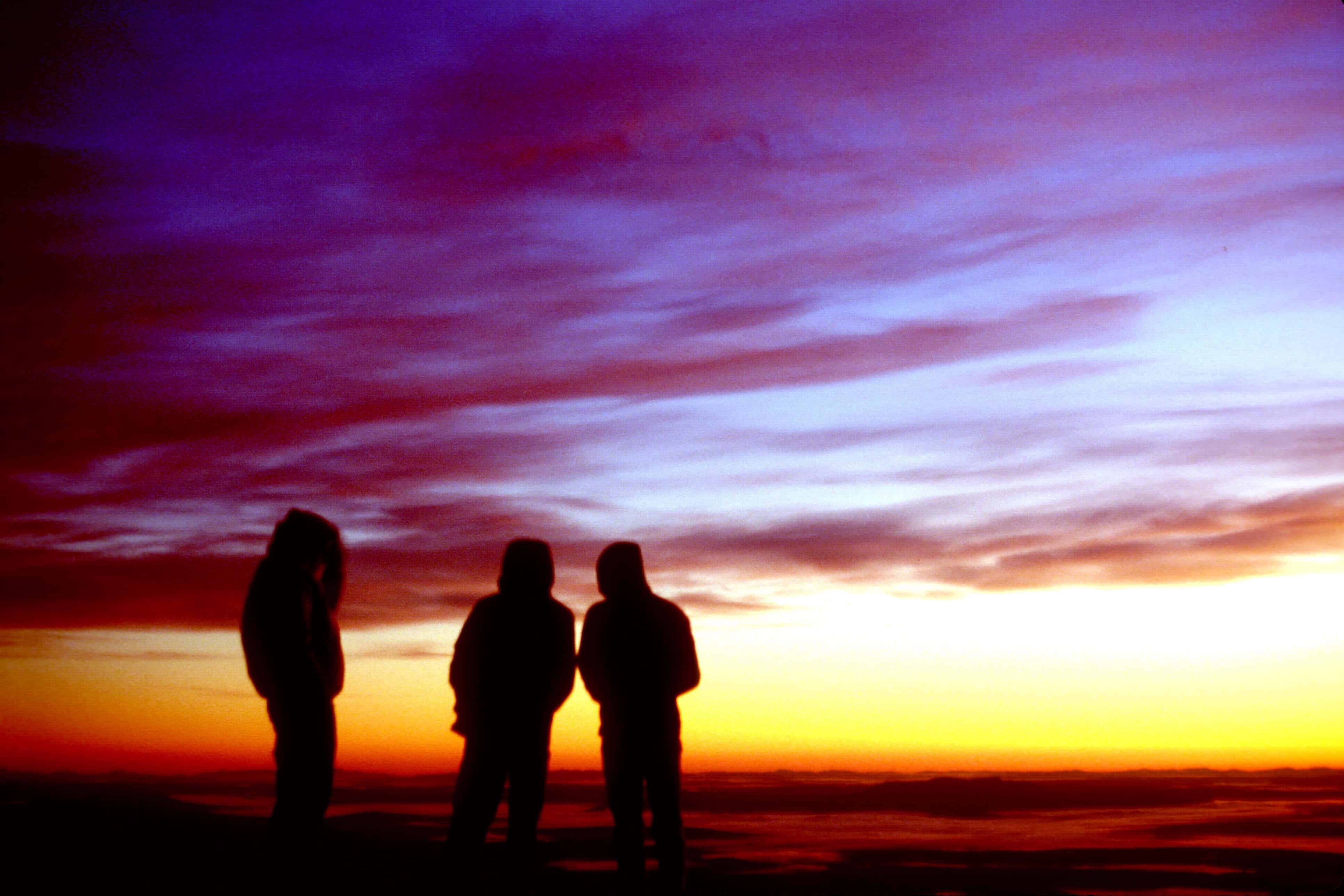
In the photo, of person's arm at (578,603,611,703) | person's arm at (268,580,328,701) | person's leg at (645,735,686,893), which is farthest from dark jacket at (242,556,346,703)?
person's leg at (645,735,686,893)

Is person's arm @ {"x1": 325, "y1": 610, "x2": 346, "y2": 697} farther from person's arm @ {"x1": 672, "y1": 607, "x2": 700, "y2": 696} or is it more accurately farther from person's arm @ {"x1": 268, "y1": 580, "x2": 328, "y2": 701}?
person's arm @ {"x1": 672, "y1": 607, "x2": 700, "y2": 696}

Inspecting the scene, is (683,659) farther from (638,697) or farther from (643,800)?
(643,800)

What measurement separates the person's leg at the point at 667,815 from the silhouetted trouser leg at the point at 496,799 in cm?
62

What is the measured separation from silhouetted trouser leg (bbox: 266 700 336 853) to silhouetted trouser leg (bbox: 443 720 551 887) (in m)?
0.89

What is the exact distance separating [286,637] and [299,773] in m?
0.65

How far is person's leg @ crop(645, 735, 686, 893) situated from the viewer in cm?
655

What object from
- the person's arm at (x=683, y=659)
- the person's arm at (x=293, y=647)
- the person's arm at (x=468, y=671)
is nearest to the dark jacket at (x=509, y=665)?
the person's arm at (x=468, y=671)

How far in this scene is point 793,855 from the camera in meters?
10.6

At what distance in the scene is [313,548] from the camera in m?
5.93

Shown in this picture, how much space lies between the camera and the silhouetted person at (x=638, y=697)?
6562 mm

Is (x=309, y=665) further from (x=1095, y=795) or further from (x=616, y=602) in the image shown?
(x=1095, y=795)

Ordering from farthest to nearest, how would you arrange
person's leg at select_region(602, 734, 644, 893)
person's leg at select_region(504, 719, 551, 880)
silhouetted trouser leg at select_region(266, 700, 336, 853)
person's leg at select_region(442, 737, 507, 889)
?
person's leg at select_region(602, 734, 644, 893)
person's leg at select_region(504, 719, 551, 880)
person's leg at select_region(442, 737, 507, 889)
silhouetted trouser leg at select_region(266, 700, 336, 853)

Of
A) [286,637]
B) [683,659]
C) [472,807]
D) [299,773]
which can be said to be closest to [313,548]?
[286,637]

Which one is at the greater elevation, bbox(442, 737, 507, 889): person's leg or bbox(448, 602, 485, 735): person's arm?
bbox(448, 602, 485, 735): person's arm
